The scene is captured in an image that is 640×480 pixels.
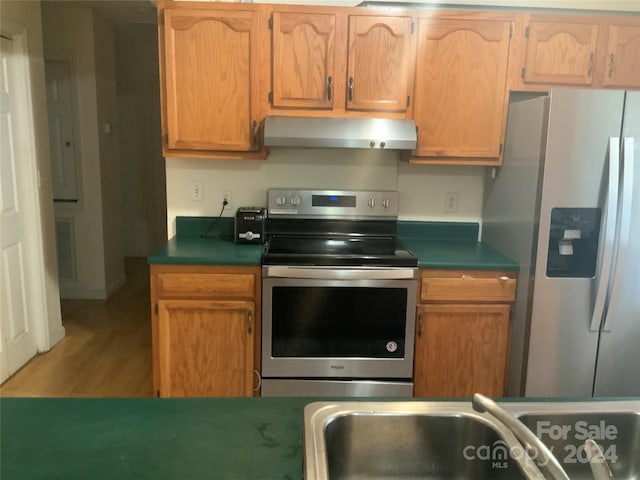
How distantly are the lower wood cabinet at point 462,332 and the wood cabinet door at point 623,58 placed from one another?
1184mm

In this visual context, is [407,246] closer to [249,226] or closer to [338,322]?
[338,322]

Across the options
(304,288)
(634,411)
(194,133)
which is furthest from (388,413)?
(194,133)

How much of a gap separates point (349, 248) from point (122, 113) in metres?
4.08

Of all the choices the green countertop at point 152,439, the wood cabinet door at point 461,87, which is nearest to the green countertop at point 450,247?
the wood cabinet door at point 461,87

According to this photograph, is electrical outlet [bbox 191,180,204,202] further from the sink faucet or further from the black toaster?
the sink faucet

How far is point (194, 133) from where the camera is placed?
2727 mm

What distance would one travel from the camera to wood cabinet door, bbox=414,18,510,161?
2.67 meters

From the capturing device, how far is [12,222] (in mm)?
3162

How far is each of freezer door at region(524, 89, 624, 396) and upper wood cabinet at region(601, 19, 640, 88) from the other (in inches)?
18.5

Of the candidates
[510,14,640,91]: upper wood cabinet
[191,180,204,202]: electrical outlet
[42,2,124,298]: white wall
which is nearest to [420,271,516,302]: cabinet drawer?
[510,14,640,91]: upper wood cabinet

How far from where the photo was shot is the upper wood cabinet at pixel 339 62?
2.63 metres

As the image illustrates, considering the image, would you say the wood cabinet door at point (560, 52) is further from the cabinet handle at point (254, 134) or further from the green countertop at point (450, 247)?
the cabinet handle at point (254, 134)

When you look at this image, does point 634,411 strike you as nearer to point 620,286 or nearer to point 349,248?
point 620,286

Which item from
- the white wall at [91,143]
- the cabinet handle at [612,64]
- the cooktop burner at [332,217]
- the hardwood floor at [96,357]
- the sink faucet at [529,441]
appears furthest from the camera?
the white wall at [91,143]
